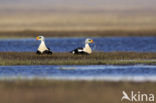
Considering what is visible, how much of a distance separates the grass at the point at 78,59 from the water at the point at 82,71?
51.3 inches

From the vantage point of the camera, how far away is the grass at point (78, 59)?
29734 mm

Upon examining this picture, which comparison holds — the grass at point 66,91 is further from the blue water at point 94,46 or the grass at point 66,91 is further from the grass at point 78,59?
the blue water at point 94,46

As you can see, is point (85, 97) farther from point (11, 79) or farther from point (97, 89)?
point (11, 79)

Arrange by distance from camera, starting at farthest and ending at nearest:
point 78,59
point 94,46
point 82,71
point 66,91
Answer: point 94,46
point 78,59
point 82,71
point 66,91

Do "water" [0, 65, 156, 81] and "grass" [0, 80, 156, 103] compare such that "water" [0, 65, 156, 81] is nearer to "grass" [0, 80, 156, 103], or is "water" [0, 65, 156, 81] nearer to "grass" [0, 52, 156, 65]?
"grass" [0, 52, 156, 65]

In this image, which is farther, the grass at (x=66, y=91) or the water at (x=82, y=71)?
the water at (x=82, y=71)

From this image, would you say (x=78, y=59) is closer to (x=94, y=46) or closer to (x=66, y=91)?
(x=66, y=91)

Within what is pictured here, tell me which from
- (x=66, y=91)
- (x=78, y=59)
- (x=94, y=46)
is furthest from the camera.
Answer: (x=94, y=46)

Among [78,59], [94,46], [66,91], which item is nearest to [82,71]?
[78,59]

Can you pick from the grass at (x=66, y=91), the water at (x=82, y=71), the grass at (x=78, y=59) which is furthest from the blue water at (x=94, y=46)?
the grass at (x=66, y=91)

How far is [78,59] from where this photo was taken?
104 ft

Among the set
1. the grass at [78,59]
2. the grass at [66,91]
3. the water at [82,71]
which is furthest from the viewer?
the grass at [78,59]

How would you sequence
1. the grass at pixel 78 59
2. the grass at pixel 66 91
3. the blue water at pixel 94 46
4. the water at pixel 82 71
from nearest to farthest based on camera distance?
1. the grass at pixel 66 91
2. the water at pixel 82 71
3. the grass at pixel 78 59
4. the blue water at pixel 94 46

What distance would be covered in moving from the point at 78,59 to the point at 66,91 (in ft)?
46.1
